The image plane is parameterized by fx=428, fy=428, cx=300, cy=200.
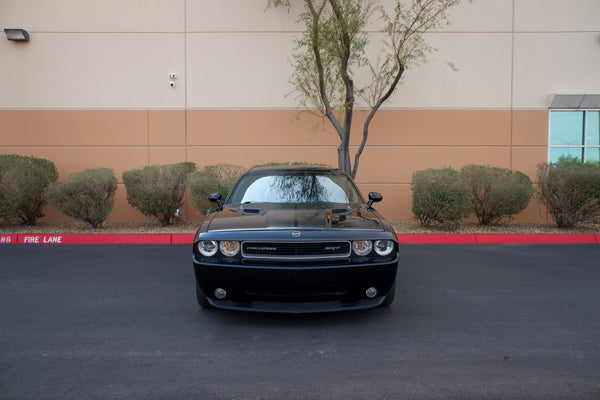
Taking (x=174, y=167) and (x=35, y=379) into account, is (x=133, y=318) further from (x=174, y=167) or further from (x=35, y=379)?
(x=174, y=167)

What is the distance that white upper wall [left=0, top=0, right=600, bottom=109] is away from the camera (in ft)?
35.0

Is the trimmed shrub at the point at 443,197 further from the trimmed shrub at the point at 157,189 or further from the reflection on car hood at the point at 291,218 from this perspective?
the trimmed shrub at the point at 157,189

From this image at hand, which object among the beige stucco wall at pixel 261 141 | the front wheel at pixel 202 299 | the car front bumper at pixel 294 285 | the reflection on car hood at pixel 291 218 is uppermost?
the beige stucco wall at pixel 261 141

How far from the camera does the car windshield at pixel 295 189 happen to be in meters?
4.82

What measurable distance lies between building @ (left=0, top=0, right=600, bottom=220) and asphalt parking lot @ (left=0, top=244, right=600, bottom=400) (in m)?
5.47

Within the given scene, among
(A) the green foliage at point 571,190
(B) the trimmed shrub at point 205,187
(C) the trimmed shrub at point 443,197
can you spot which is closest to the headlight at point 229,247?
(B) the trimmed shrub at point 205,187

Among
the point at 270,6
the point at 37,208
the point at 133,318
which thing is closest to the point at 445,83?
the point at 270,6

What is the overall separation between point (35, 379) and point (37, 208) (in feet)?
25.9

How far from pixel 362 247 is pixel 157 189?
20.8ft

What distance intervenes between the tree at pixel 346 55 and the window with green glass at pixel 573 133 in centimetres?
379

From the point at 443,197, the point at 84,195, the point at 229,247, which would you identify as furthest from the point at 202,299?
the point at 443,197

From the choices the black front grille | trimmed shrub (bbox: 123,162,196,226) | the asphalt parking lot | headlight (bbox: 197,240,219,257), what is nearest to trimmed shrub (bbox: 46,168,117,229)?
trimmed shrub (bbox: 123,162,196,226)

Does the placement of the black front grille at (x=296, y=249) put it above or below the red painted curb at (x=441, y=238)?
above

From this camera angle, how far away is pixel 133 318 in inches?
159
